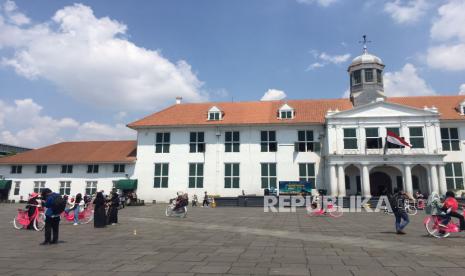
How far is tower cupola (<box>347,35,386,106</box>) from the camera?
122 feet

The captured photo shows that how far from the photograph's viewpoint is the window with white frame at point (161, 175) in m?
36.5

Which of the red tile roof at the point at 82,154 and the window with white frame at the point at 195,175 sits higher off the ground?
the red tile roof at the point at 82,154

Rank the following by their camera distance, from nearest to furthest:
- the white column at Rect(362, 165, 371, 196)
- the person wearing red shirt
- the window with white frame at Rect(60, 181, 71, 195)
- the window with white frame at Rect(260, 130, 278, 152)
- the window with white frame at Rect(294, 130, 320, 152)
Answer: the person wearing red shirt < the white column at Rect(362, 165, 371, 196) < the window with white frame at Rect(294, 130, 320, 152) < the window with white frame at Rect(260, 130, 278, 152) < the window with white frame at Rect(60, 181, 71, 195)

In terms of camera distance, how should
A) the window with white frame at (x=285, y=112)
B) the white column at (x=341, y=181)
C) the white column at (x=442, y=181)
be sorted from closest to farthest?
the white column at (x=442, y=181) < the white column at (x=341, y=181) < the window with white frame at (x=285, y=112)

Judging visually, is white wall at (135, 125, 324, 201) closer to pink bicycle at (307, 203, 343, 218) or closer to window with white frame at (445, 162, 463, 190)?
window with white frame at (445, 162, 463, 190)

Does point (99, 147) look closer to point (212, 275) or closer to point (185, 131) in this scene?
point (185, 131)

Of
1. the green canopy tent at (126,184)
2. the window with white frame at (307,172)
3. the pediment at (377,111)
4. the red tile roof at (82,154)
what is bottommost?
the green canopy tent at (126,184)

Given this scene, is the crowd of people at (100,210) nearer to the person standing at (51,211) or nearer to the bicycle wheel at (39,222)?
the person standing at (51,211)

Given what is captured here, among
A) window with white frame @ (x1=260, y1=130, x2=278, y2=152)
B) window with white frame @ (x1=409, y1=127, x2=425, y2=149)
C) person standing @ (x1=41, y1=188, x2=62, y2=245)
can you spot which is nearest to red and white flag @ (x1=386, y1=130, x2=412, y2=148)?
window with white frame @ (x1=409, y1=127, x2=425, y2=149)

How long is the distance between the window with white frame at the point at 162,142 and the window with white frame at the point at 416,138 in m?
25.9

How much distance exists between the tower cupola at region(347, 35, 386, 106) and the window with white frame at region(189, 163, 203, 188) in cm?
1976

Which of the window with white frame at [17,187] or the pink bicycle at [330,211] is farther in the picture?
the window with white frame at [17,187]

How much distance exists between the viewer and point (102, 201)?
14617 millimetres

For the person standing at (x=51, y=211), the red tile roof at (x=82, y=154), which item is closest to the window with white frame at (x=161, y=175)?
the red tile roof at (x=82, y=154)
